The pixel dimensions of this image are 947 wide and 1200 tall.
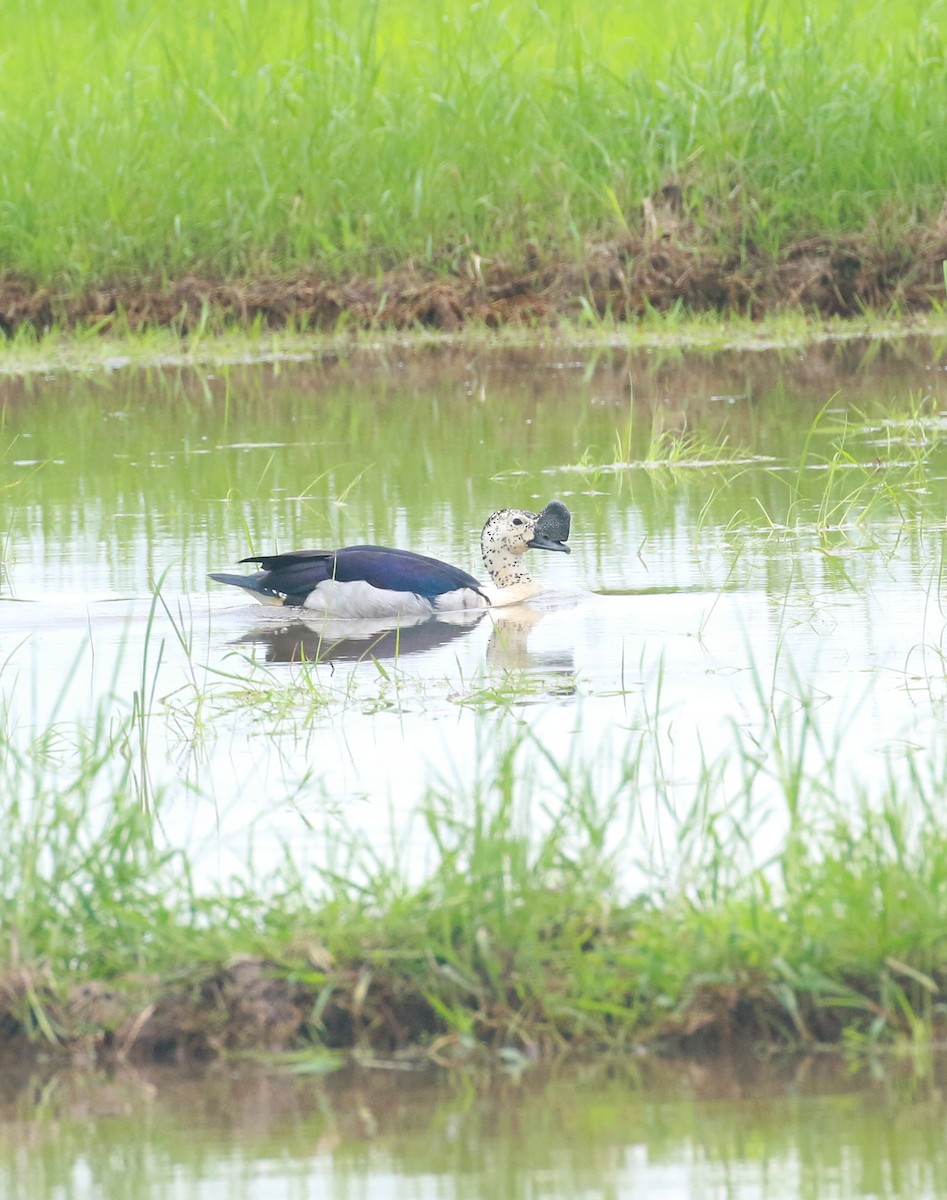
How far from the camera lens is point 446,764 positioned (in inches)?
186

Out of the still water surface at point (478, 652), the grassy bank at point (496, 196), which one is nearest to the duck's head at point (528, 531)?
the still water surface at point (478, 652)

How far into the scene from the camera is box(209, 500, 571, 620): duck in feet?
21.7

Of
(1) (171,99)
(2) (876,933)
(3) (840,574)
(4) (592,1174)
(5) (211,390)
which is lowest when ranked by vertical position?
(4) (592,1174)

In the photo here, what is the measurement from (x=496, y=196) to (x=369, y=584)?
6.85m

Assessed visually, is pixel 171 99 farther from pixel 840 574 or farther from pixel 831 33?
pixel 840 574

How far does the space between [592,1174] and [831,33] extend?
1246 cm

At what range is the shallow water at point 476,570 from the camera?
4.68m

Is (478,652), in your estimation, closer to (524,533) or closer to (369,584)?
(369,584)

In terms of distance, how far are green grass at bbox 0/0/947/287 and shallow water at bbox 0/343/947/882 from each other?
1106 millimetres

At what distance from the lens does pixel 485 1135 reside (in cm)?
306

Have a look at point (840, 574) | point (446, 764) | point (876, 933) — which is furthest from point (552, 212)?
point (876, 933)

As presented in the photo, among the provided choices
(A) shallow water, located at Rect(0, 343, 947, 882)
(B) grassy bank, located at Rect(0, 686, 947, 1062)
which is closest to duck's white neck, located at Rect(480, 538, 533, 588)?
(A) shallow water, located at Rect(0, 343, 947, 882)

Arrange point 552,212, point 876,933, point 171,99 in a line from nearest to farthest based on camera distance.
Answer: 1. point 876,933
2. point 552,212
3. point 171,99

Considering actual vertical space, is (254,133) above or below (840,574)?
above
